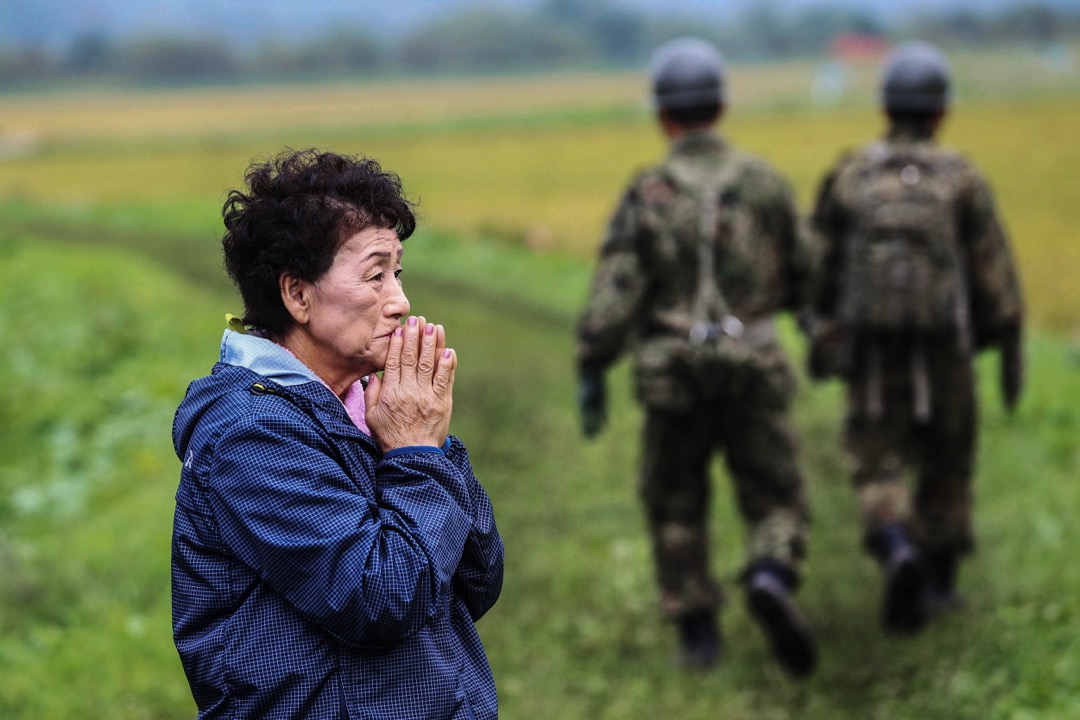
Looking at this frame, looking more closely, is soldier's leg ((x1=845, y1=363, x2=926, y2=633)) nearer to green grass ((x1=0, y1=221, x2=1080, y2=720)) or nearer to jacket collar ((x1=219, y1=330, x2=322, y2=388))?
green grass ((x1=0, y1=221, x2=1080, y2=720))

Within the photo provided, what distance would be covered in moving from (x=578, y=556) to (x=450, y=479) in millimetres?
5021

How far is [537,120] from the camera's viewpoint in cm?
6009

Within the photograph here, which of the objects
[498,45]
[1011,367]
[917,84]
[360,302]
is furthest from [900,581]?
[498,45]

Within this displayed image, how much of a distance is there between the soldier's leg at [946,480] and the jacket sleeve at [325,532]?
14.1 ft

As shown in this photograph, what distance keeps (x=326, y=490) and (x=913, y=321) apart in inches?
165

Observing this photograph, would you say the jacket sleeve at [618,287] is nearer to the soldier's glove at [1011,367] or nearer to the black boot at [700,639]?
the black boot at [700,639]

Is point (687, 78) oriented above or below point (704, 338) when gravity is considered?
above

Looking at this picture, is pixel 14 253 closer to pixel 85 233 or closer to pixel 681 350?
pixel 85 233

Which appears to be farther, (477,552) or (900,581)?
(900,581)

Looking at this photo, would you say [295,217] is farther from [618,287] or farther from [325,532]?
[618,287]

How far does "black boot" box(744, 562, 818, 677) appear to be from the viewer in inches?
214

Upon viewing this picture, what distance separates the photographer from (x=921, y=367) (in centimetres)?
609

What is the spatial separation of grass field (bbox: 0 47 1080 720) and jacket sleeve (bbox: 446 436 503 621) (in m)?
1.35

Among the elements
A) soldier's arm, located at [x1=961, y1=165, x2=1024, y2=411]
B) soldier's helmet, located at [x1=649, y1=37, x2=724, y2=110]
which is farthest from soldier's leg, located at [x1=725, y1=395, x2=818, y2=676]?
soldier's helmet, located at [x1=649, y1=37, x2=724, y2=110]
